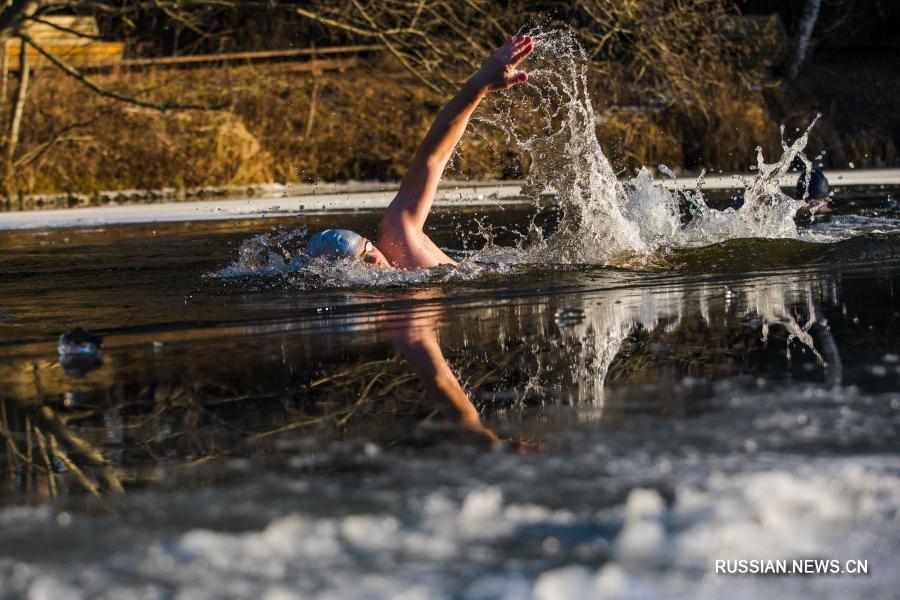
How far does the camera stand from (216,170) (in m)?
23.2

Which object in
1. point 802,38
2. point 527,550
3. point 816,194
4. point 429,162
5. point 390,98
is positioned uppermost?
point 802,38

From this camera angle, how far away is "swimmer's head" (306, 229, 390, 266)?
7727 mm

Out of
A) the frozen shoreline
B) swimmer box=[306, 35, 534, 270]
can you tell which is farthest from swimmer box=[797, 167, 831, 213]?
swimmer box=[306, 35, 534, 270]

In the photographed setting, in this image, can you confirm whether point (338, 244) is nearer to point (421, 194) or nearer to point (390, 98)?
point (421, 194)

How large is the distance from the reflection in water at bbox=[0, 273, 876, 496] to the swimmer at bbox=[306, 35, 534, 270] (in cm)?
124

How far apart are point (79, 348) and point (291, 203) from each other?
11619mm

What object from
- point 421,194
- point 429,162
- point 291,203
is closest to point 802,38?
point 291,203

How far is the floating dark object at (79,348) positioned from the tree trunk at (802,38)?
26198 mm

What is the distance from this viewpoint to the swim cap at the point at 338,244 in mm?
7730

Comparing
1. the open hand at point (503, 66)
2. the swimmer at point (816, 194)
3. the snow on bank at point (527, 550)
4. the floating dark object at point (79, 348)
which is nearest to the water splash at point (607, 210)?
the open hand at point (503, 66)

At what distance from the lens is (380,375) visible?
4.85 meters

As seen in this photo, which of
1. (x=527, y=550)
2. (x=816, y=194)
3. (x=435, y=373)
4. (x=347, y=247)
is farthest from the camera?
(x=816, y=194)

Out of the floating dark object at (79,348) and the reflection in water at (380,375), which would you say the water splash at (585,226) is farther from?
the floating dark object at (79,348)

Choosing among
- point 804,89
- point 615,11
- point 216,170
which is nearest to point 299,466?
point 615,11
